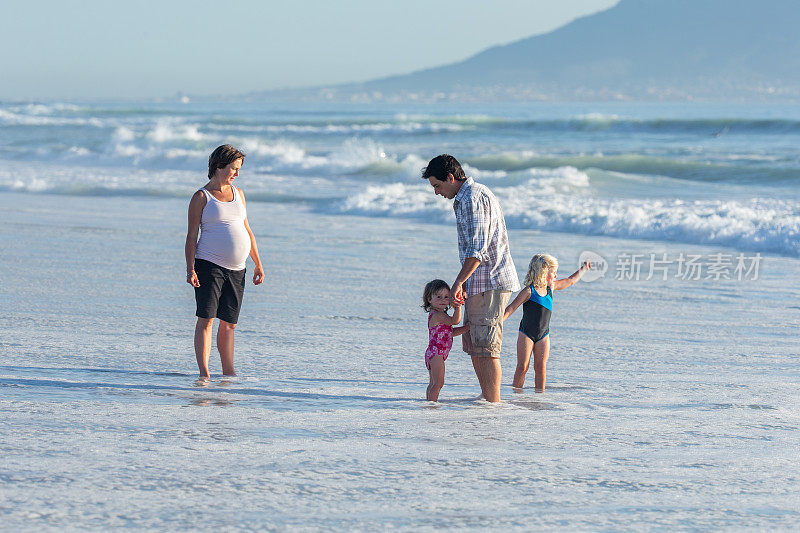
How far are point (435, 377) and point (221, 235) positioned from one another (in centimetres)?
146

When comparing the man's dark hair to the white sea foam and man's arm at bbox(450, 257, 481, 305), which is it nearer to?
man's arm at bbox(450, 257, 481, 305)

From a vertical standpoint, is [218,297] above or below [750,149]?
below

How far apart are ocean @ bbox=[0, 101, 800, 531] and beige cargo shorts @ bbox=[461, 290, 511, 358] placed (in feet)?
1.10

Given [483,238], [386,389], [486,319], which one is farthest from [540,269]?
[386,389]

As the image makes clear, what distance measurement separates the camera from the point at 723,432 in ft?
15.8

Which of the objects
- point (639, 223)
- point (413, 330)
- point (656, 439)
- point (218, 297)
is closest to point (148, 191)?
point (639, 223)

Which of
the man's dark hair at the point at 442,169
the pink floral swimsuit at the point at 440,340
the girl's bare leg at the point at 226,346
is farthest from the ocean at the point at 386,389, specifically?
the man's dark hair at the point at 442,169

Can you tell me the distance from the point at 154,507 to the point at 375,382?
2438 mm

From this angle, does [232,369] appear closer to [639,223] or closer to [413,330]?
[413,330]

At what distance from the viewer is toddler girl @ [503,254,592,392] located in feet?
18.7

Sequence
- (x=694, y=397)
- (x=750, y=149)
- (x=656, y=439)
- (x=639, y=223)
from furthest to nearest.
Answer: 1. (x=750, y=149)
2. (x=639, y=223)
3. (x=694, y=397)
4. (x=656, y=439)

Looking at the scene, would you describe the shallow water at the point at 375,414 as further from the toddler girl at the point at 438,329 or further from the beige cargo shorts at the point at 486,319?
the beige cargo shorts at the point at 486,319

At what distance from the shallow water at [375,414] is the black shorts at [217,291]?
0.41 m

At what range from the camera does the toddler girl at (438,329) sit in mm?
5281
